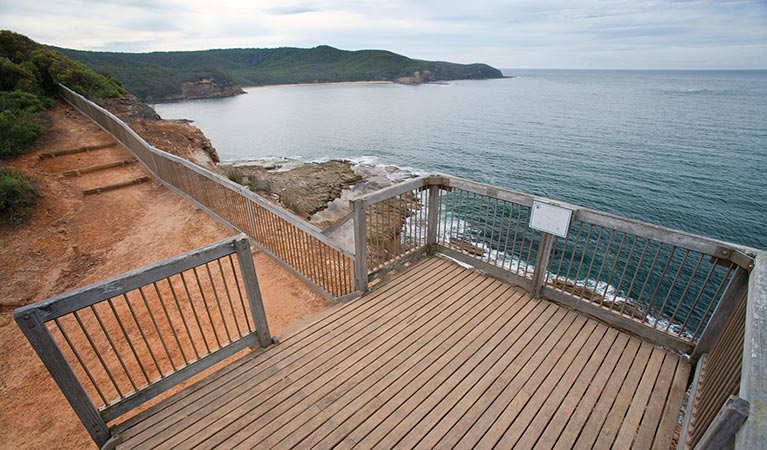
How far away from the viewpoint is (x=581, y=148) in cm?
3375

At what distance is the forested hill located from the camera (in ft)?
281

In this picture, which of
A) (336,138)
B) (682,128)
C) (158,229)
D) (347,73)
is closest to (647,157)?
(682,128)

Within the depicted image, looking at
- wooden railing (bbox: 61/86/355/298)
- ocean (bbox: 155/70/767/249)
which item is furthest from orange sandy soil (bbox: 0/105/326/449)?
ocean (bbox: 155/70/767/249)

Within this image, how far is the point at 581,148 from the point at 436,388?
37.0 metres

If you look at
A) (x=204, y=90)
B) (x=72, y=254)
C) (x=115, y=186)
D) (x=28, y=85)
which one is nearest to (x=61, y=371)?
(x=72, y=254)

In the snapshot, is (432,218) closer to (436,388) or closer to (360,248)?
(360,248)

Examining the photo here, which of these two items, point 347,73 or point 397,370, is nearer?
point 397,370

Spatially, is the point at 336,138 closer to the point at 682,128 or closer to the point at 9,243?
the point at 9,243

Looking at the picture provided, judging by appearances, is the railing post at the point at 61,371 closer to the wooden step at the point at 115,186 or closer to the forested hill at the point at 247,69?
the wooden step at the point at 115,186

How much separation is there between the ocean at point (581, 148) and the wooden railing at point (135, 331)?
69.9 feet

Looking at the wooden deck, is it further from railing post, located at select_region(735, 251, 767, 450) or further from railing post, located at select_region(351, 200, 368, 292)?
railing post, located at select_region(735, 251, 767, 450)

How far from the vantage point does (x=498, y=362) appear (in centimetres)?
364

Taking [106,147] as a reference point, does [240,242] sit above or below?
above

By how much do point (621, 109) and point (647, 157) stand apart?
36191mm
